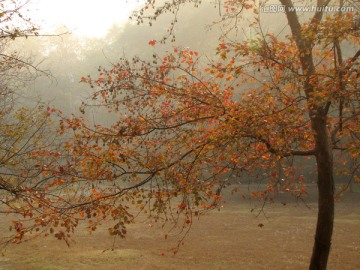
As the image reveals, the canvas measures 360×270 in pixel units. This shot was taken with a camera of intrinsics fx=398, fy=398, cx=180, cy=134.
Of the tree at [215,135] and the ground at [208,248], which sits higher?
the tree at [215,135]

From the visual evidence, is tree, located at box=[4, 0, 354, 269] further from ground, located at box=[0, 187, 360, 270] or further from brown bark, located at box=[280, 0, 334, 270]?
ground, located at box=[0, 187, 360, 270]

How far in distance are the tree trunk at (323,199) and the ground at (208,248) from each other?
3270 mm

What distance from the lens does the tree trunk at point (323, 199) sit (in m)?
8.80

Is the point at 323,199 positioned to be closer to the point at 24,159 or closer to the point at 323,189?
the point at 323,189

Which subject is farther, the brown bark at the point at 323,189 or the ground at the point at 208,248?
the ground at the point at 208,248

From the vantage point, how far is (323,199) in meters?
8.96

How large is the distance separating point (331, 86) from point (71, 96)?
5125 centimetres

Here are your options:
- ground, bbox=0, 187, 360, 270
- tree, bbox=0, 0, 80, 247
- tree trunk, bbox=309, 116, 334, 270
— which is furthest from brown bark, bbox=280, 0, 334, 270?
tree, bbox=0, 0, 80, 247

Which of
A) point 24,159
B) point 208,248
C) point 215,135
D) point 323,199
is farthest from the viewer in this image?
point 208,248

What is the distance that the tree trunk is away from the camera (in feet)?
28.9

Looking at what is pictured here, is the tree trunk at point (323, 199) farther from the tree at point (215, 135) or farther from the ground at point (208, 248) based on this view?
the ground at point (208, 248)

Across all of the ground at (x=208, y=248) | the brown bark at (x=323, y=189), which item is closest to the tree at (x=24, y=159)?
the ground at (x=208, y=248)

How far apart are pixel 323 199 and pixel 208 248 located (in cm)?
686

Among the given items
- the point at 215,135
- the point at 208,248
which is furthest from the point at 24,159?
the point at 208,248
